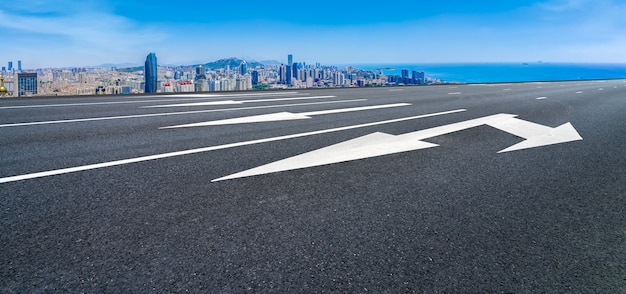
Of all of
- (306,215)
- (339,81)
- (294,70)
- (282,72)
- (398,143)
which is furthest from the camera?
(282,72)

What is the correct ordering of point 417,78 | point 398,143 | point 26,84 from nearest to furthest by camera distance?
1. point 398,143
2. point 26,84
3. point 417,78

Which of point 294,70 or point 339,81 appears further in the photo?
point 294,70

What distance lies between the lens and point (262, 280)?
1.59 metres

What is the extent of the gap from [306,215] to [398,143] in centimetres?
269

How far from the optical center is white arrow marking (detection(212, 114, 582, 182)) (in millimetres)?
3574

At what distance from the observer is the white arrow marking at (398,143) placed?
3574 mm

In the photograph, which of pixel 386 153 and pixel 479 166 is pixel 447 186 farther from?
pixel 386 153

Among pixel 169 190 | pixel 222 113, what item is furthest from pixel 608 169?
pixel 222 113

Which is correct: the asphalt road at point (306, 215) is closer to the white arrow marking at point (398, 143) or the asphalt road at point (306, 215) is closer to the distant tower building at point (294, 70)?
the white arrow marking at point (398, 143)

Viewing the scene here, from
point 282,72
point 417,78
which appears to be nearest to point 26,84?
point 282,72

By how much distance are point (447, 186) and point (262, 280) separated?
1.98 meters

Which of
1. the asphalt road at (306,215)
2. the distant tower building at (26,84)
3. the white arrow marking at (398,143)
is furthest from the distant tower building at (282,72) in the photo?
the asphalt road at (306,215)

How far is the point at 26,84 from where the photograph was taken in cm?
1103

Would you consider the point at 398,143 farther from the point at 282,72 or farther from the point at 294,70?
the point at 282,72
